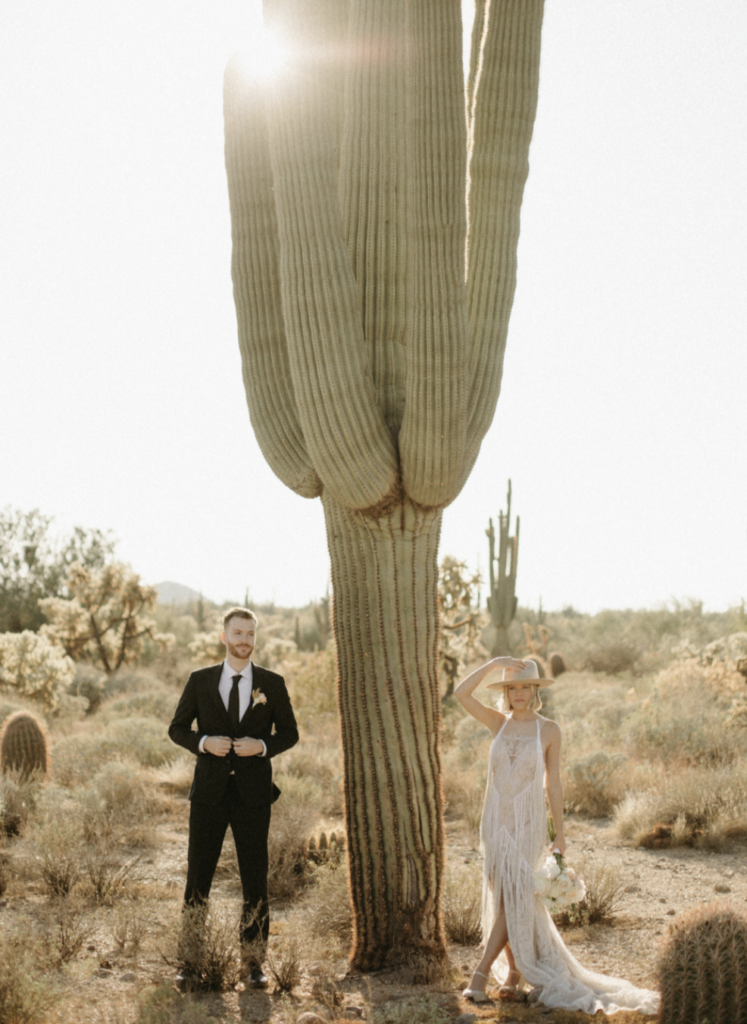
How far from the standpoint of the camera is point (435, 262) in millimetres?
5273

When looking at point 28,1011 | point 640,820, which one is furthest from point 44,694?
point 28,1011

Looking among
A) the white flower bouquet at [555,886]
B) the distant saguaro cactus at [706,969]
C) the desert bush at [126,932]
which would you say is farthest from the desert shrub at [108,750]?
the distant saguaro cactus at [706,969]

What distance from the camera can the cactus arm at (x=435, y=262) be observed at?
522cm

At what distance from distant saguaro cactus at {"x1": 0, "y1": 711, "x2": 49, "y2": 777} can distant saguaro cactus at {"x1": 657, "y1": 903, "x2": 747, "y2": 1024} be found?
791 cm

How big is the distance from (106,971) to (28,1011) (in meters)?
1.28

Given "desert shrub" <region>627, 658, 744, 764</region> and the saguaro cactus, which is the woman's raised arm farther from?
"desert shrub" <region>627, 658, 744, 764</region>

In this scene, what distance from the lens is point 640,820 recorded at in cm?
953

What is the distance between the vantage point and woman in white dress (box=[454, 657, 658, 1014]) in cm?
486

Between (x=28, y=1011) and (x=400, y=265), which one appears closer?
(x=28, y=1011)

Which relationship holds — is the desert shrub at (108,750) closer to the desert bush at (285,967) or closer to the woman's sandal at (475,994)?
the desert bush at (285,967)

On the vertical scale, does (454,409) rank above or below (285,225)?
below

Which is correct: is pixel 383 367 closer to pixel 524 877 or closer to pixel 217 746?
pixel 217 746

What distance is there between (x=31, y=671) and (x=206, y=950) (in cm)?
1334

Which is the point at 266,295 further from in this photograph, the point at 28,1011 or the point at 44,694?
the point at 44,694
